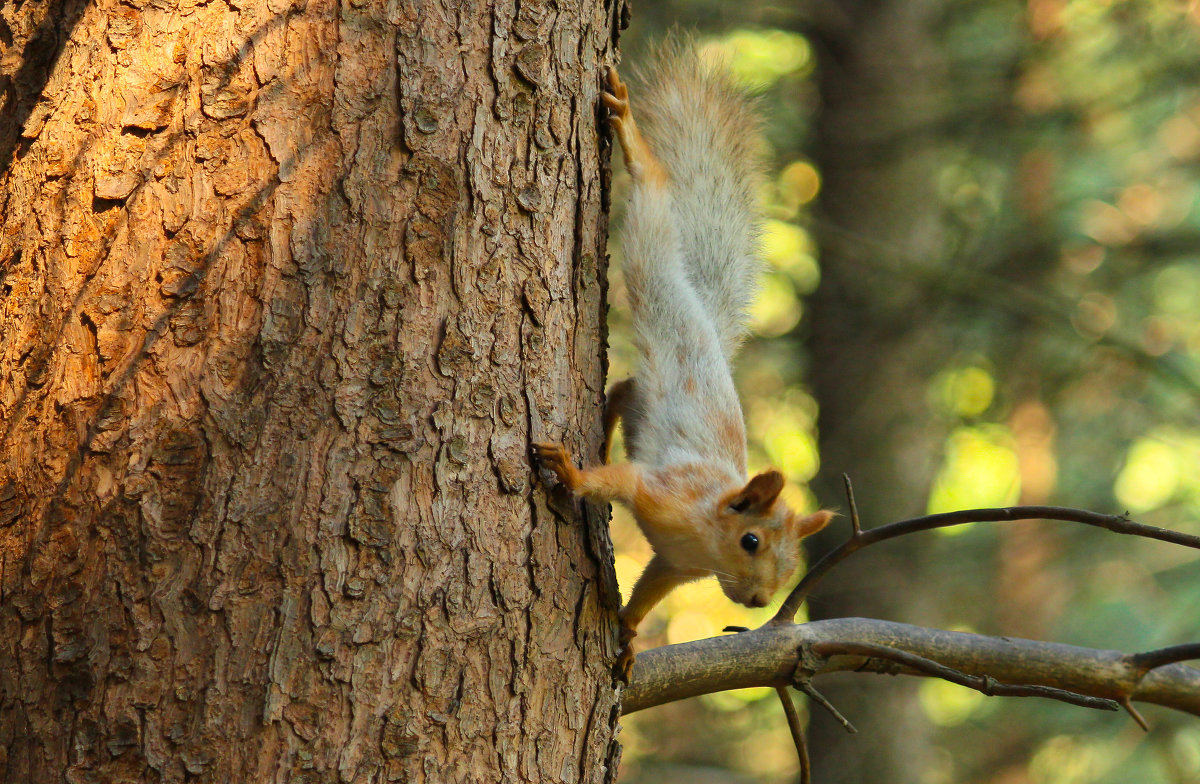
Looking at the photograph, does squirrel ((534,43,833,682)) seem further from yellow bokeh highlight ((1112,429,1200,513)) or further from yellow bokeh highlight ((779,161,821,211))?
yellow bokeh highlight ((1112,429,1200,513))

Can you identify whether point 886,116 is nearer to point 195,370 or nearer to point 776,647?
point 776,647

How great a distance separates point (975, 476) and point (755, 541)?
827 centimetres

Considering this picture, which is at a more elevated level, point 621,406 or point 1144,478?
point 1144,478

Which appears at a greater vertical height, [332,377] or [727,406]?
[727,406]

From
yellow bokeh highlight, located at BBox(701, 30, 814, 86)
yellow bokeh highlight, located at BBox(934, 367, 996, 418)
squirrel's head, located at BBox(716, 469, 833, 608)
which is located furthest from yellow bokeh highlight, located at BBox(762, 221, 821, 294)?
squirrel's head, located at BBox(716, 469, 833, 608)

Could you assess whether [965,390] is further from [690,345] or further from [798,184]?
[690,345]

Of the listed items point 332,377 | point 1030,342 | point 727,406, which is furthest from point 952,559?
point 332,377

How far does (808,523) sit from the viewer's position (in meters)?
2.48

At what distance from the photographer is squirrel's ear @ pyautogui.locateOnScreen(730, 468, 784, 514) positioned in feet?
7.07

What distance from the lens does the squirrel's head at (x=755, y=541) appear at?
222cm

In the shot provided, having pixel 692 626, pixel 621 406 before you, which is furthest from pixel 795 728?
pixel 692 626

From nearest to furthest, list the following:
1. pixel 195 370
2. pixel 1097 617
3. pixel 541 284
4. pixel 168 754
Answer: pixel 168 754
pixel 195 370
pixel 541 284
pixel 1097 617

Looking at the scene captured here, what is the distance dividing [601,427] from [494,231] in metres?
0.48

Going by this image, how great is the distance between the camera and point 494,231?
5.45ft
